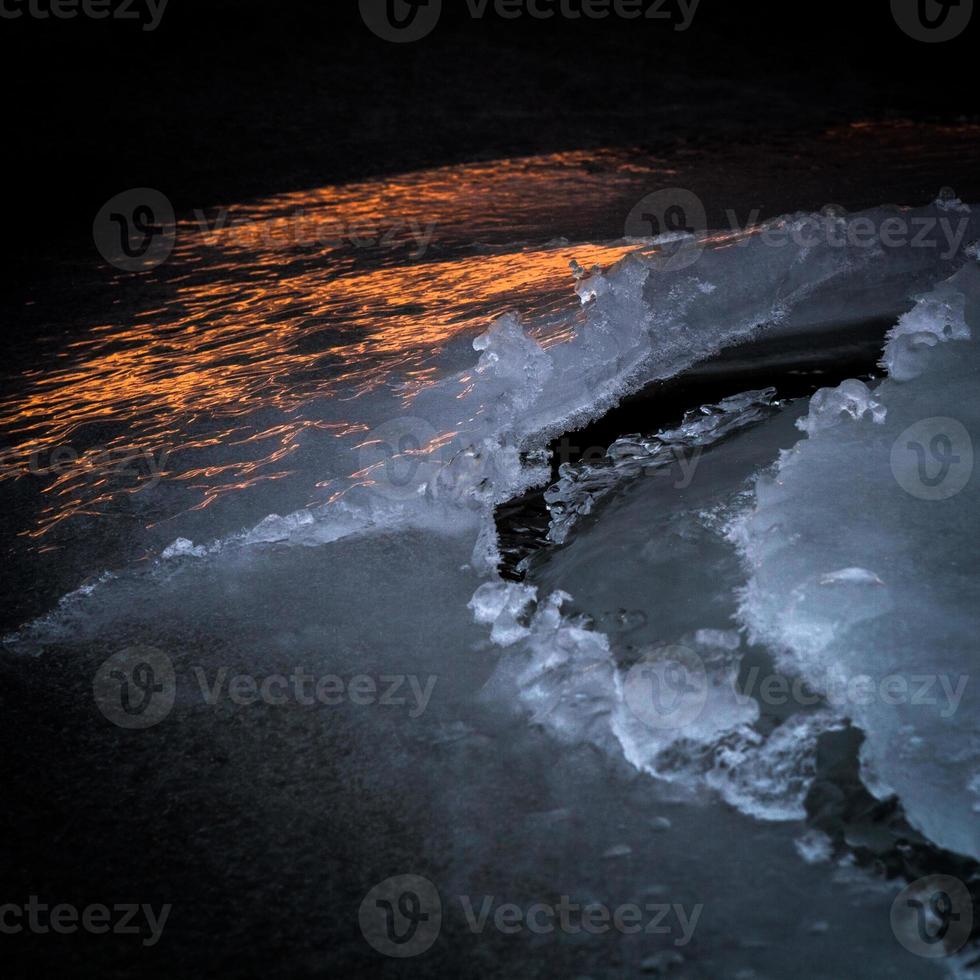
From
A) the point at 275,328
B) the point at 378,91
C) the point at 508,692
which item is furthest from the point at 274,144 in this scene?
the point at 508,692

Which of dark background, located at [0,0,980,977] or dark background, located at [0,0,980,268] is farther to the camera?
dark background, located at [0,0,980,268]

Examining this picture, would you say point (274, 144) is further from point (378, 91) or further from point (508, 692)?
point (508, 692)

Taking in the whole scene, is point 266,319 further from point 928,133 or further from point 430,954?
point 928,133

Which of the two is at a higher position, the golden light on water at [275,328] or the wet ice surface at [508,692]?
the golden light on water at [275,328]

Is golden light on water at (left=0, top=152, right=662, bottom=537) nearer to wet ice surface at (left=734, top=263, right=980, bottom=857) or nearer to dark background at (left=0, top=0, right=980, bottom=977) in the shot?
dark background at (left=0, top=0, right=980, bottom=977)

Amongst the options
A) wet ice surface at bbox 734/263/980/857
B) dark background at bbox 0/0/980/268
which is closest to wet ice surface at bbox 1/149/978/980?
wet ice surface at bbox 734/263/980/857

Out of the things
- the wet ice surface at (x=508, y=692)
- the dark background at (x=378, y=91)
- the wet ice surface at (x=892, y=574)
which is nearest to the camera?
the wet ice surface at (x=508, y=692)

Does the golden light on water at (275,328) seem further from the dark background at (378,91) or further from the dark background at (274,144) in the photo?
the dark background at (378,91)

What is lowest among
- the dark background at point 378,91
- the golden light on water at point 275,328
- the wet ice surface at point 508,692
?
the wet ice surface at point 508,692

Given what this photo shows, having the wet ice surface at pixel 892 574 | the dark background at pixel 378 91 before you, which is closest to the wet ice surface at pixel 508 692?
the wet ice surface at pixel 892 574
